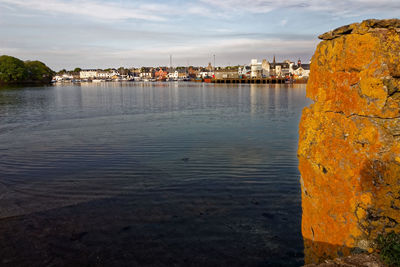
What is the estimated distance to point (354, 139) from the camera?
12.1ft

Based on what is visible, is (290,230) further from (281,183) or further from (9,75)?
(9,75)

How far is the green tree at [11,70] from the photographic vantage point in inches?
5310

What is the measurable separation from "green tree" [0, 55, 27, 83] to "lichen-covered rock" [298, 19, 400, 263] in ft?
531

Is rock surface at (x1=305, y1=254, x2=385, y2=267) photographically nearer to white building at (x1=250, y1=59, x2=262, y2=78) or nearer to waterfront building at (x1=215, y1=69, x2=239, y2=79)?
white building at (x1=250, y1=59, x2=262, y2=78)

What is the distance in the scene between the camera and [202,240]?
6160 millimetres

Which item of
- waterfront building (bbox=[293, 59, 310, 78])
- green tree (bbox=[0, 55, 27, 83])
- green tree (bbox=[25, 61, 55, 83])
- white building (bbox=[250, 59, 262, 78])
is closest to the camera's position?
green tree (bbox=[0, 55, 27, 83])

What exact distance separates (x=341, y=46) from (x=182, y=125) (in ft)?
59.7

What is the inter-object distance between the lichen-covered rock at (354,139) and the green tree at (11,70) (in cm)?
16177

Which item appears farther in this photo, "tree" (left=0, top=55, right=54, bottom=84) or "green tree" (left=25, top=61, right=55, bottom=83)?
"green tree" (left=25, top=61, right=55, bottom=83)

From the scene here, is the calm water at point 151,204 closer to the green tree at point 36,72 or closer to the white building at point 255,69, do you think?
the white building at point 255,69

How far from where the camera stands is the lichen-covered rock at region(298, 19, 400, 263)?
11.3ft

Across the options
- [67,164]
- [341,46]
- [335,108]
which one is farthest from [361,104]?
[67,164]

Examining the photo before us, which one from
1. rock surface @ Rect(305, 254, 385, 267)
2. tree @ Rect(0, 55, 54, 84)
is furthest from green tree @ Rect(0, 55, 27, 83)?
rock surface @ Rect(305, 254, 385, 267)

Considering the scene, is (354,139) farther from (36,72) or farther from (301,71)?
(36,72)
